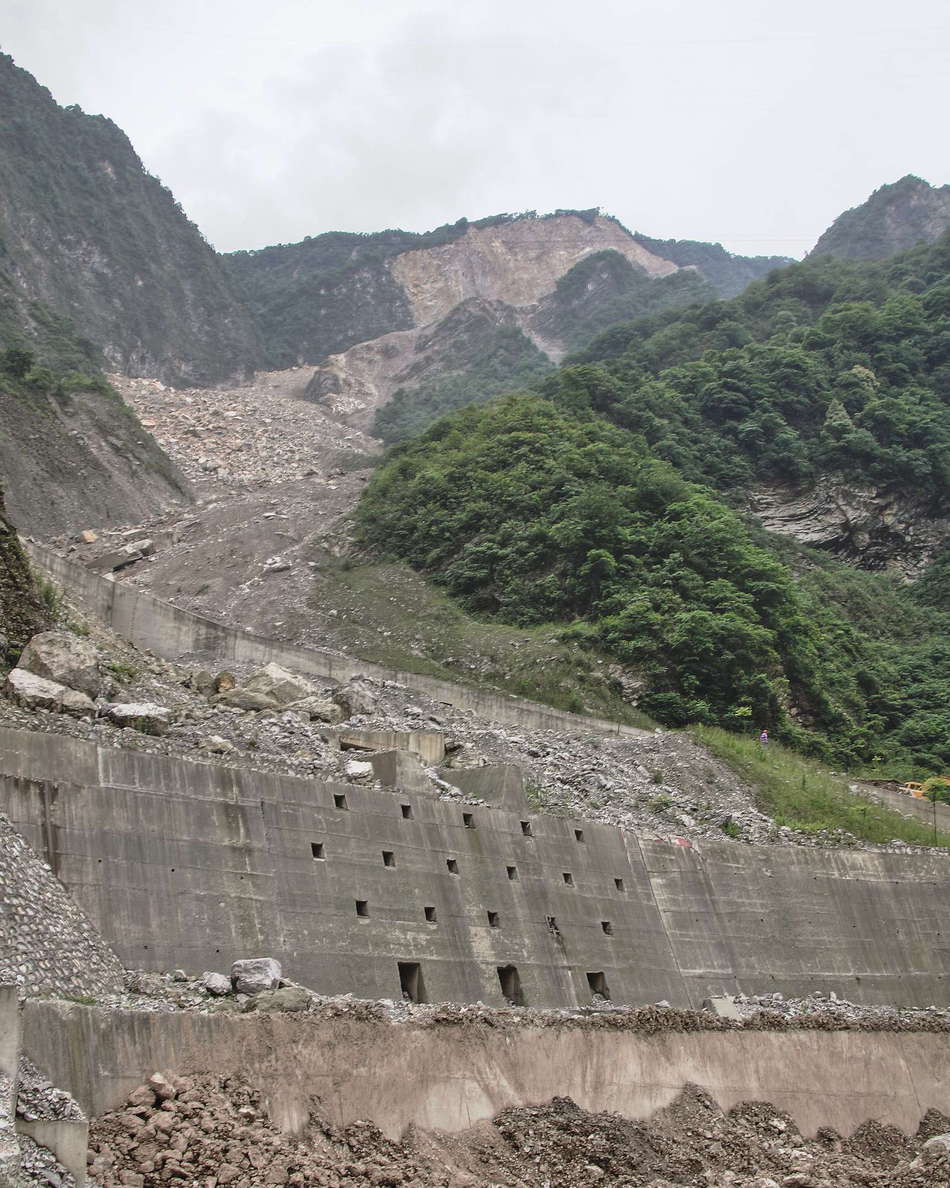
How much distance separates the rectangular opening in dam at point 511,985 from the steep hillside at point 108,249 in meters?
72.4

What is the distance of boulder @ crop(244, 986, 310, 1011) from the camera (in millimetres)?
15930

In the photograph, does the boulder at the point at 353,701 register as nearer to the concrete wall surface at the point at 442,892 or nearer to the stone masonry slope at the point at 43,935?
the concrete wall surface at the point at 442,892

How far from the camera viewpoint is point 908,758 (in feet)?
134

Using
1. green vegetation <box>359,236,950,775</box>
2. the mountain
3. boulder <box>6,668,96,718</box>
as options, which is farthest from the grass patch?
the mountain

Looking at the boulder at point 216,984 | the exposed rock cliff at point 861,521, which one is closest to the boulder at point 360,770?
the boulder at point 216,984

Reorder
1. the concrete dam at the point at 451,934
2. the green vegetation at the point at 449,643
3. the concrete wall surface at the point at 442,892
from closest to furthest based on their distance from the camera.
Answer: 1. the concrete dam at the point at 451,934
2. the concrete wall surface at the point at 442,892
3. the green vegetation at the point at 449,643

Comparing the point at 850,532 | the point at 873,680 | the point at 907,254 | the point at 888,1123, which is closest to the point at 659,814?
the point at 888,1123

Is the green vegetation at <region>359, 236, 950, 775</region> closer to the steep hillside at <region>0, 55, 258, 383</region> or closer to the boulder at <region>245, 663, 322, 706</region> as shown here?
the boulder at <region>245, 663, 322, 706</region>

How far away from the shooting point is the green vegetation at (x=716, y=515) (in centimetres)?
4091

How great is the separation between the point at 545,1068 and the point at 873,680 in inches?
1074

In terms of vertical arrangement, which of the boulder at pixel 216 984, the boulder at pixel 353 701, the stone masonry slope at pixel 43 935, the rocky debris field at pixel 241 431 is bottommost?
the boulder at pixel 216 984

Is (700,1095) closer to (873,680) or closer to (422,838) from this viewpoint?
(422,838)

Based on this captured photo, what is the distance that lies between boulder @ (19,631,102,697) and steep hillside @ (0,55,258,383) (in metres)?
68.9

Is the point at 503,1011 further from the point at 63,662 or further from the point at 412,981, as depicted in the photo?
the point at 63,662
